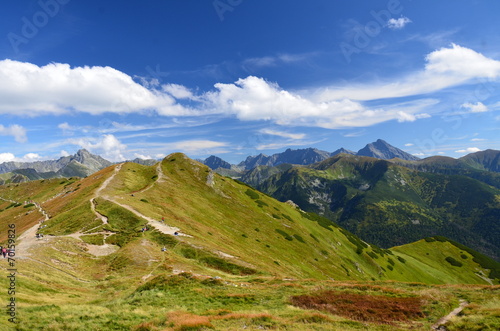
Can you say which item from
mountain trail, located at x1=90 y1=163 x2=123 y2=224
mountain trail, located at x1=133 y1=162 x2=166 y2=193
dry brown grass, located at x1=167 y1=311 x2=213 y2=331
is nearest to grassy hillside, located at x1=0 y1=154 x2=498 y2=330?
dry brown grass, located at x1=167 y1=311 x2=213 y2=331

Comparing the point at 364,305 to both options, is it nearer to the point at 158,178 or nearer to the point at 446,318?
the point at 446,318

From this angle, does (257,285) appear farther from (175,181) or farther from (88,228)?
(175,181)

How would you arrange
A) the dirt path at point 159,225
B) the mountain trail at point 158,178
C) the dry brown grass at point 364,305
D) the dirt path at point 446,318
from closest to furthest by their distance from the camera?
the dirt path at point 446,318 < the dry brown grass at point 364,305 < the dirt path at point 159,225 < the mountain trail at point 158,178

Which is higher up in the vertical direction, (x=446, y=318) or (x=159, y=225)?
(x=446, y=318)

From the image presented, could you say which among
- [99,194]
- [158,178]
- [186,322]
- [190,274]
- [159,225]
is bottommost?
[190,274]

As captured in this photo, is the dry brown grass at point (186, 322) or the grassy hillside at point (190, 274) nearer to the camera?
the dry brown grass at point (186, 322)

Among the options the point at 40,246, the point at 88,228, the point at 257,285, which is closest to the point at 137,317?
the point at 257,285

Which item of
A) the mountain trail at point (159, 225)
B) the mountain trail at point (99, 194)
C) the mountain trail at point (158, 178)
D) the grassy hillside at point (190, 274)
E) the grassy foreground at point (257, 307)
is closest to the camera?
the grassy foreground at point (257, 307)

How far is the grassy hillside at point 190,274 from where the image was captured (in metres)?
22.8

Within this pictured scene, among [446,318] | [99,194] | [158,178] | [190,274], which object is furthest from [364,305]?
[158,178]

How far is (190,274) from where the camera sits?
37.9m

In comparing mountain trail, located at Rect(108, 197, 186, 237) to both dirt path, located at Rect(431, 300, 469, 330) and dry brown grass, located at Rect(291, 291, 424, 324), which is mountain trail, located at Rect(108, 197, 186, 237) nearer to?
dry brown grass, located at Rect(291, 291, 424, 324)

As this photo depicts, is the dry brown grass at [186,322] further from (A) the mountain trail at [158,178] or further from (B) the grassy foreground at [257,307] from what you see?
(A) the mountain trail at [158,178]

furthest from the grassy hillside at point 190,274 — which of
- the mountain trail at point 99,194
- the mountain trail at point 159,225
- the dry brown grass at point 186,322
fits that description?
the mountain trail at point 99,194
